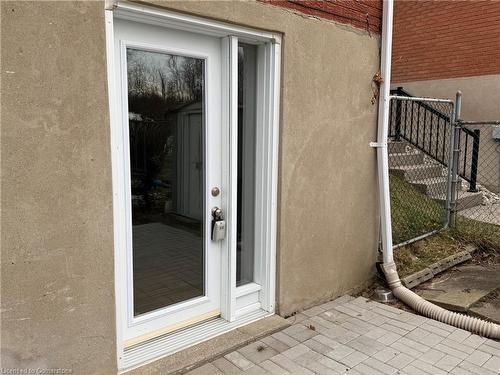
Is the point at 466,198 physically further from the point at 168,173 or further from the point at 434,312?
the point at 168,173

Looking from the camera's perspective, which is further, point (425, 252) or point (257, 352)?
point (425, 252)

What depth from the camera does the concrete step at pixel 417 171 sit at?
22.9 feet

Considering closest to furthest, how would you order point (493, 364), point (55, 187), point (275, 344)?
point (55, 187) → point (493, 364) → point (275, 344)

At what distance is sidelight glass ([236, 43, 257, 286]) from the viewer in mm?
3480

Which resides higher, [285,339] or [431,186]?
[431,186]

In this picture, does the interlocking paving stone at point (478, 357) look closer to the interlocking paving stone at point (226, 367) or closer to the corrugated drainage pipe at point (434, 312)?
the corrugated drainage pipe at point (434, 312)

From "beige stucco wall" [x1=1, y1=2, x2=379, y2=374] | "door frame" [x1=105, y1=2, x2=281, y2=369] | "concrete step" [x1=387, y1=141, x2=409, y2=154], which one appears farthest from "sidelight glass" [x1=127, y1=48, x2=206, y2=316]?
"concrete step" [x1=387, y1=141, x2=409, y2=154]

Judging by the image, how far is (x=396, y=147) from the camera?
7.66 meters

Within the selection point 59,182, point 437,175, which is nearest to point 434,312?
point 59,182

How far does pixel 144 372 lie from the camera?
281 cm

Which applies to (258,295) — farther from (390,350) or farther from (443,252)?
(443,252)

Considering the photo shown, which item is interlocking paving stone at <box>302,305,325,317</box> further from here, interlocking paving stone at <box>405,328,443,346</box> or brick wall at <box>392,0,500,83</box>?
brick wall at <box>392,0,500,83</box>

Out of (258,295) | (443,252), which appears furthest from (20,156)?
(443,252)

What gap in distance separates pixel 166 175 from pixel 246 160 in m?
0.77
